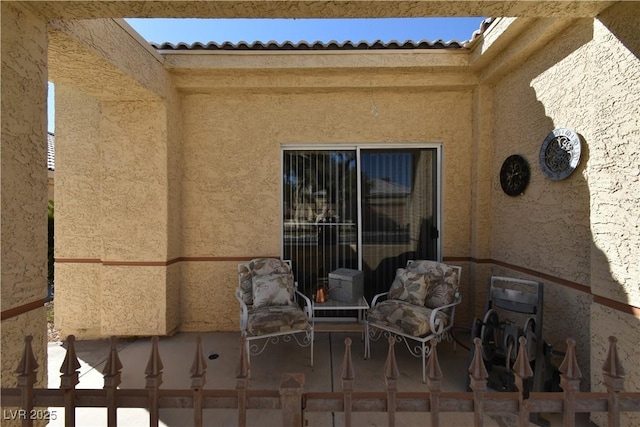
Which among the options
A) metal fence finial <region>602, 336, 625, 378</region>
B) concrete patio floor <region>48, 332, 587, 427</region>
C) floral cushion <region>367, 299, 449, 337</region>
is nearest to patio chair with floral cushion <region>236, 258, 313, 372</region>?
concrete patio floor <region>48, 332, 587, 427</region>

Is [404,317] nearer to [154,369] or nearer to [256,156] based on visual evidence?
[154,369]

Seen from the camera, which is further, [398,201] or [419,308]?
[398,201]

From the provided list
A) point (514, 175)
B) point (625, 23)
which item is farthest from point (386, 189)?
point (625, 23)

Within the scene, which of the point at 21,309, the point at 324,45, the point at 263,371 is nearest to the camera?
the point at 21,309

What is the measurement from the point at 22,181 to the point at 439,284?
426cm

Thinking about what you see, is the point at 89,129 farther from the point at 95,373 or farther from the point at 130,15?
the point at 95,373

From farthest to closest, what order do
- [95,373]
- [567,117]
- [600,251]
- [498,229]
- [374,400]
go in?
[498,229] → [95,373] → [567,117] → [600,251] → [374,400]

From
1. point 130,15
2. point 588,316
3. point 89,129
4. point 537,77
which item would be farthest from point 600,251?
point 89,129

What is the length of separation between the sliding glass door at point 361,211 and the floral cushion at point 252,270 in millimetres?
460

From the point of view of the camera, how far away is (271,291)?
12.8 feet

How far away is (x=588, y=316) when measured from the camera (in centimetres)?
289

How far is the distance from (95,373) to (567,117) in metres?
5.77

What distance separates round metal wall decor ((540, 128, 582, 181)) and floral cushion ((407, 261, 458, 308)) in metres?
1.57

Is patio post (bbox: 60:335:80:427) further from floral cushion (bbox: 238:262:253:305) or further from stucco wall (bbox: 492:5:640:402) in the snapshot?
stucco wall (bbox: 492:5:640:402)
